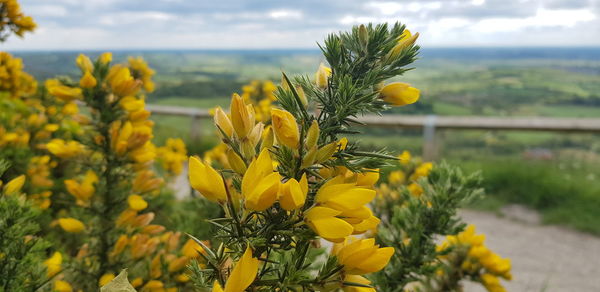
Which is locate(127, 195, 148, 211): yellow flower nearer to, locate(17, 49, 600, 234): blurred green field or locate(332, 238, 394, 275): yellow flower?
locate(332, 238, 394, 275): yellow flower

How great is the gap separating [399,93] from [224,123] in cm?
26

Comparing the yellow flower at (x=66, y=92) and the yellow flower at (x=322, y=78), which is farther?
the yellow flower at (x=66, y=92)

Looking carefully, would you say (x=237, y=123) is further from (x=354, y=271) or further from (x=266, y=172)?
(x=354, y=271)

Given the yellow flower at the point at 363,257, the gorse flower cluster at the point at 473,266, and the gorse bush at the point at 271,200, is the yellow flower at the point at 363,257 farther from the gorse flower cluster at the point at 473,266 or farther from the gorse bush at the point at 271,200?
the gorse flower cluster at the point at 473,266

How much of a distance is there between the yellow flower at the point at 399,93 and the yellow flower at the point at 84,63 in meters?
1.07

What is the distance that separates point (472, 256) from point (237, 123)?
45.5 inches

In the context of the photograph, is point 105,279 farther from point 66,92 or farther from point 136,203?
point 66,92

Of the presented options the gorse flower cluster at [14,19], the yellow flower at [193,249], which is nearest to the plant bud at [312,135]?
the yellow flower at [193,249]

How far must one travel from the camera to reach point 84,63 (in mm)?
1394

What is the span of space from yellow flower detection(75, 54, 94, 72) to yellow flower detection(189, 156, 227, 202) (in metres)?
0.99

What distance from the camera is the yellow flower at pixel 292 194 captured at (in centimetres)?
49

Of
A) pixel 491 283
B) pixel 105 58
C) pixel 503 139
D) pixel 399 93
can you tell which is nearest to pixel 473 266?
pixel 491 283

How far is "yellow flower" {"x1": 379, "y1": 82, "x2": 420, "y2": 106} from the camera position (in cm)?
65

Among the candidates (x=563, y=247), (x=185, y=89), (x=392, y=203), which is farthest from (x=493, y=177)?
(x=392, y=203)
